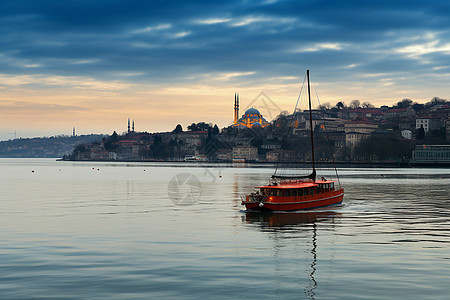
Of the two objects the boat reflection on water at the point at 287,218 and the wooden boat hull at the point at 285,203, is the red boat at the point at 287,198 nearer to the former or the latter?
the wooden boat hull at the point at 285,203

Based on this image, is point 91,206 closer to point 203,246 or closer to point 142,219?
point 142,219

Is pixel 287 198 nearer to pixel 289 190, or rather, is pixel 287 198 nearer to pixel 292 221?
pixel 289 190

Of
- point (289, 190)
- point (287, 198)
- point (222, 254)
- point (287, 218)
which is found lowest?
point (287, 218)

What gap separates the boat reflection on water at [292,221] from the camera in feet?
107

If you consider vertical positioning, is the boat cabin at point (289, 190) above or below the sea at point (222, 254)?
above

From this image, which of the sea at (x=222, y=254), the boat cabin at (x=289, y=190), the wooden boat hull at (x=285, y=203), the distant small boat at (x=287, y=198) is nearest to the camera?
the sea at (x=222, y=254)

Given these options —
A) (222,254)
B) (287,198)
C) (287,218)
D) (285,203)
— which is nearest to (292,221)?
(287,218)

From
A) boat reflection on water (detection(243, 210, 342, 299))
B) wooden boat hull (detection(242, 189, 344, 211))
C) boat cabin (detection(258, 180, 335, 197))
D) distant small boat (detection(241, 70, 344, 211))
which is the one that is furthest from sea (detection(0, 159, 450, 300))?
boat cabin (detection(258, 180, 335, 197))

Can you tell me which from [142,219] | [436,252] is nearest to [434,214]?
[436,252]

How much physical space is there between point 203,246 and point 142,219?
42.7ft

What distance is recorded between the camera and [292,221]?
1588 inches

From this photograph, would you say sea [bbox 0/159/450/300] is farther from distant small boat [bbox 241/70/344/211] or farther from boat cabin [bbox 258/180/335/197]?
boat cabin [bbox 258/180/335/197]

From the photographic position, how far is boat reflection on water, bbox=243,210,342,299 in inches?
1287

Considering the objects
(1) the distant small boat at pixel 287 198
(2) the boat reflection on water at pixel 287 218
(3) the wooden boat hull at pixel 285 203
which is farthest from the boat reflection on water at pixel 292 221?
(1) the distant small boat at pixel 287 198
